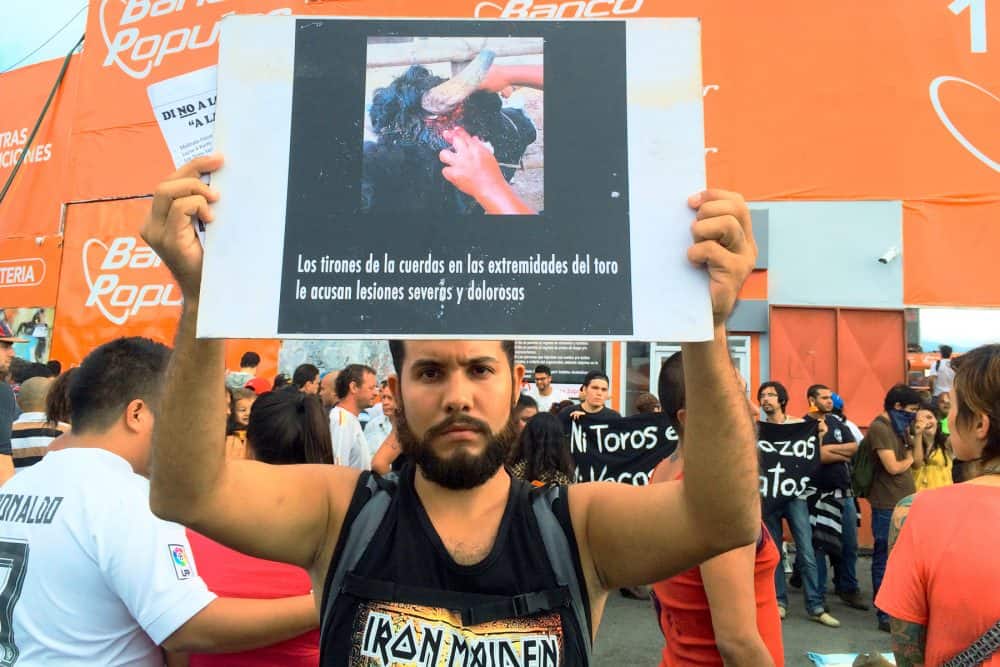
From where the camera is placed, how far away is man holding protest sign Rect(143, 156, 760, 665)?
143cm

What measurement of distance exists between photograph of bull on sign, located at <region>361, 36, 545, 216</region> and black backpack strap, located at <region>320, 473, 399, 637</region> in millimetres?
713

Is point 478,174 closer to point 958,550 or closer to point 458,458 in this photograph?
point 458,458

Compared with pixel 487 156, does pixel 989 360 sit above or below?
below

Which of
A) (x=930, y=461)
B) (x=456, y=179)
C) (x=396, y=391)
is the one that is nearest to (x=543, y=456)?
(x=396, y=391)

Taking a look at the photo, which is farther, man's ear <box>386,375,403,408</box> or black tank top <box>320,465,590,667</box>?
man's ear <box>386,375,403,408</box>

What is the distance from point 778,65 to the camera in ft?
35.4

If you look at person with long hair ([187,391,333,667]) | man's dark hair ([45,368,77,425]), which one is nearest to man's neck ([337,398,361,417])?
man's dark hair ([45,368,77,425])

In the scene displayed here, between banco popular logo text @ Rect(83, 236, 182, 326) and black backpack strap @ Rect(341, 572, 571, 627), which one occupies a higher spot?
banco popular logo text @ Rect(83, 236, 182, 326)

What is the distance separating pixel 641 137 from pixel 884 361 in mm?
10396

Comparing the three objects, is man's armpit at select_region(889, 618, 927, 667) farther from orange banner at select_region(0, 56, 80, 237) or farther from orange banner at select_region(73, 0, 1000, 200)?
orange banner at select_region(0, 56, 80, 237)

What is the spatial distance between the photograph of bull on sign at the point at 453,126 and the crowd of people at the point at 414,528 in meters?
0.35

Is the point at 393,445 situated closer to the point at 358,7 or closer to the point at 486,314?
the point at 486,314

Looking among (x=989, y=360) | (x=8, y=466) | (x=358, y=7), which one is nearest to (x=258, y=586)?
(x=989, y=360)

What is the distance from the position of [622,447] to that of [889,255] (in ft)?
20.2
